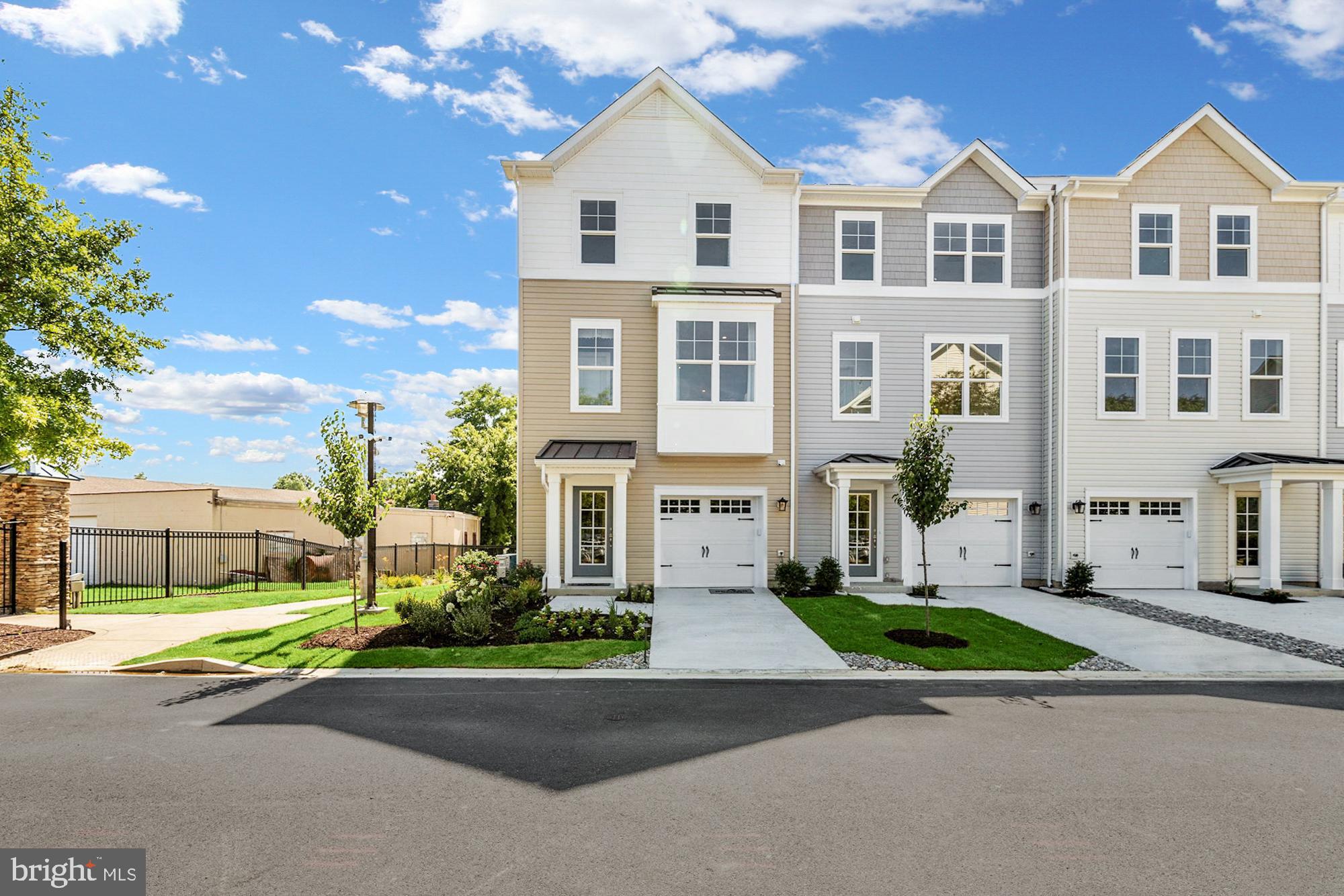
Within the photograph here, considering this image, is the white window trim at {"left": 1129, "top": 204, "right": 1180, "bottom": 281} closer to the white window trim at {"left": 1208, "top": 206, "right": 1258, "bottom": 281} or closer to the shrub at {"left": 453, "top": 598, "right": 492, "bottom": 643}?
the white window trim at {"left": 1208, "top": 206, "right": 1258, "bottom": 281}

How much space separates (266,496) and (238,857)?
28.3 m

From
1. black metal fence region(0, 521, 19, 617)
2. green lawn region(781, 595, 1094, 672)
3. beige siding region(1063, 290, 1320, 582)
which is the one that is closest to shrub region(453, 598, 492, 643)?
green lawn region(781, 595, 1094, 672)

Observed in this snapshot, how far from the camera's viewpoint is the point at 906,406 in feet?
57.4

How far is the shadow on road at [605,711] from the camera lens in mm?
6672

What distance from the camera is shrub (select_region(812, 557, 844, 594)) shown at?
52.9ft

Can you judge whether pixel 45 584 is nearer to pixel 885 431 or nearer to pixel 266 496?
pixel 266 496

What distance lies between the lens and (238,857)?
4.74 metres

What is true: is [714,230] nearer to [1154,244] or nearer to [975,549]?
[975,549]

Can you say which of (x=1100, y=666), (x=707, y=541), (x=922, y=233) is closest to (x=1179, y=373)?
(x=922, y=233)

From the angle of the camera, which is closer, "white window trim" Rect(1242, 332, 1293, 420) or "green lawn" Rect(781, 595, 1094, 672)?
"green lawn" Rect(781, 595, 1094, 672)

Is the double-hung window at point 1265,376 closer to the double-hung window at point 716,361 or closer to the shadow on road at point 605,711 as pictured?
the shadow on road at point 605,711

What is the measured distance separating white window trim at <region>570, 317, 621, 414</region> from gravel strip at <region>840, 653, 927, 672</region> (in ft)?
27.8

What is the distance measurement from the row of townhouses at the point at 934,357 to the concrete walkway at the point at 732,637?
241 centimetres

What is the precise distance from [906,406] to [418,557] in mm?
20405
